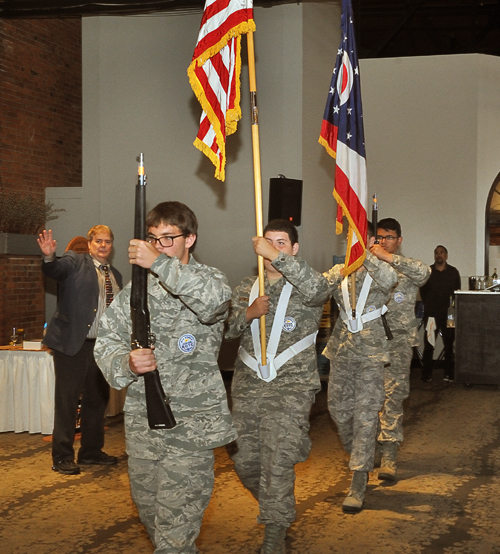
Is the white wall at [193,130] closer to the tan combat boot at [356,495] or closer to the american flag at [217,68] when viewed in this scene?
the tan combat boot at [356,495]

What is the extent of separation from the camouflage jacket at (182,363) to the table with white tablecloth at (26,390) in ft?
13.7

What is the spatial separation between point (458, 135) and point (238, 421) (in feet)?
32.5

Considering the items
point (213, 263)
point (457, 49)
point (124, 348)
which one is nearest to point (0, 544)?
point (124, 348)

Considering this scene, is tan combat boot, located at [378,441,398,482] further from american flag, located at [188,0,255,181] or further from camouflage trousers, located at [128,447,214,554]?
camouflage trousers, located at [128,447,214,554]

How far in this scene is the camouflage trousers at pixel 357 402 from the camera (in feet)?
16.3

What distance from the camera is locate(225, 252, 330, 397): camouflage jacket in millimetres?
3953

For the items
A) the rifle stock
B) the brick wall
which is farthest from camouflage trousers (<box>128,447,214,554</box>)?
the brick wall

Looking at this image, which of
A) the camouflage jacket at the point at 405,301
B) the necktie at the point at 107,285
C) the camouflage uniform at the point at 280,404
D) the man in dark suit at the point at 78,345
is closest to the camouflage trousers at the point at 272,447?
the camouflage uniform at the point at 280,404

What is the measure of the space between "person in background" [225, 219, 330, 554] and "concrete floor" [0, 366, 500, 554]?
46 centimetres

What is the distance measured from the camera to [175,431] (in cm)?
302

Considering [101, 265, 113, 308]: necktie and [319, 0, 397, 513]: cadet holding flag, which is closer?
[319, 0, 397, 513]: cadet holding flag

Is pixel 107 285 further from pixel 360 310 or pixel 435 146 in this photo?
pixel 435 146

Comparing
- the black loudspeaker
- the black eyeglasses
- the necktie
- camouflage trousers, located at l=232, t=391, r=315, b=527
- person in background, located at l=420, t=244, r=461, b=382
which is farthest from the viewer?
person in background, located at l=420, t=244, r=461, b=382

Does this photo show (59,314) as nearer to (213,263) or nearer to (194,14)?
(213,263)
